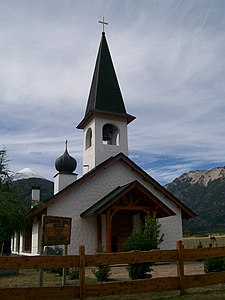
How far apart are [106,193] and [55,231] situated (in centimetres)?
1196

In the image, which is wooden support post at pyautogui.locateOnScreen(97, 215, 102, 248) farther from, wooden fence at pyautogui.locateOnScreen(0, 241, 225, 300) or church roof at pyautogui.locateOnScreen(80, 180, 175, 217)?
wooden fence at pyautogui.locateOnScreen(0, 241, 225, 300)

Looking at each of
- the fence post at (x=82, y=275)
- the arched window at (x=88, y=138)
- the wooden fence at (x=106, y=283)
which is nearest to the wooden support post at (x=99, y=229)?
the arched window at (x=88, y=138)

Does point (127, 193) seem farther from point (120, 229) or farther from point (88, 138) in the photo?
point (88, 138)

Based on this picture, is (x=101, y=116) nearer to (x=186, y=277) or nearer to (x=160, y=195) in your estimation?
(x=160, y=195)

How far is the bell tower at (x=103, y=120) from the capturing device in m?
25.5

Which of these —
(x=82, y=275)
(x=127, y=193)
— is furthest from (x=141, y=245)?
(x=127, y=193)

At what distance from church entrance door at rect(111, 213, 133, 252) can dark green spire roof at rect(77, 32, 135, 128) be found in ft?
25.9

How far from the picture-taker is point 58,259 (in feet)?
25.0

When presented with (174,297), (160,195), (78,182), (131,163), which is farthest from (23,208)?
(174,297)

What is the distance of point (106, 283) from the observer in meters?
7.90

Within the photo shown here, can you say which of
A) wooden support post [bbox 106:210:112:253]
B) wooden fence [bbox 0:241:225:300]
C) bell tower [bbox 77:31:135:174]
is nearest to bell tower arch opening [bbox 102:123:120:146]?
bell tower [bbox 77:31:135:174]

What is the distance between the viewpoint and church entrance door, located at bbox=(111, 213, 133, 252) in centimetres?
2155

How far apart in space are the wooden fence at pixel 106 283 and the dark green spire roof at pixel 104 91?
18035 mm

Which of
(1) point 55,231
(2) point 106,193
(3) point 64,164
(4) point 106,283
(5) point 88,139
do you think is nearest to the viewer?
(4) point 106,283
